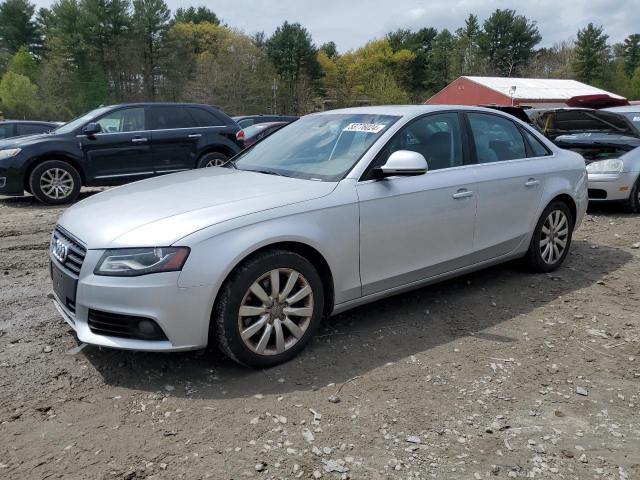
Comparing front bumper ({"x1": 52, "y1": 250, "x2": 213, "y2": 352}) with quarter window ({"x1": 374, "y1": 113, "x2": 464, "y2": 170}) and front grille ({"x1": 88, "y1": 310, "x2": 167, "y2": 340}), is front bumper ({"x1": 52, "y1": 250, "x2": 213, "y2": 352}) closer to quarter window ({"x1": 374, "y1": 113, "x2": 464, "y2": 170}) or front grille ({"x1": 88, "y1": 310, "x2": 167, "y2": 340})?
front grille ({"x1": 88, "y1": 310, "x2": 167, "y2": 340})

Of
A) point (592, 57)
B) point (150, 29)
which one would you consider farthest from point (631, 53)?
point (150, 29)

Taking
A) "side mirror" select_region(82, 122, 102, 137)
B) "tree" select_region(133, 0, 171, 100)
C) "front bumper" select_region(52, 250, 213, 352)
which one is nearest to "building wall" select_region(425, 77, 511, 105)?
"tree" select_region(133, 0, 171, 100)

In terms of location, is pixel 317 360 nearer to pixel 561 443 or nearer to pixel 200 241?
pixel 200 241

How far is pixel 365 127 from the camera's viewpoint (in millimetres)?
4125

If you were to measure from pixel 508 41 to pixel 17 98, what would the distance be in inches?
2542

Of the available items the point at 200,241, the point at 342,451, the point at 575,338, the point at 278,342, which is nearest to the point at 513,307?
the point at 575,338

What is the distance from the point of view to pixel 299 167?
4004mm

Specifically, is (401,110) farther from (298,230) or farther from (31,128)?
(31,128)

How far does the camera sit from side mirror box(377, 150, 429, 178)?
361 cm

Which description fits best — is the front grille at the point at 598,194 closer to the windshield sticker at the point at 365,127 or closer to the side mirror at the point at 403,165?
the windshield sticker at the point at 365,127

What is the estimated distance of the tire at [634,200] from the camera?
8.12m

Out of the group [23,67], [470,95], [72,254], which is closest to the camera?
[72,254]

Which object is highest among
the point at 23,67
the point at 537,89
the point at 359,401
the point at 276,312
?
the point at 23,67

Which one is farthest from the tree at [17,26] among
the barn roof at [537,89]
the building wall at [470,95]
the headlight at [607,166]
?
the headlight at [607,166]
